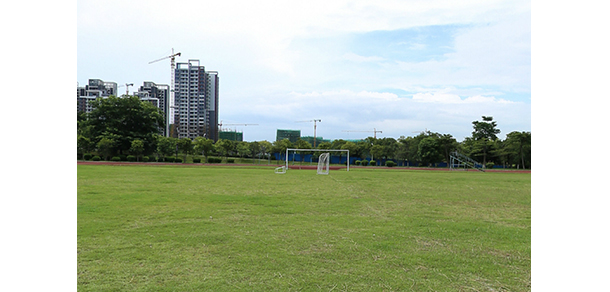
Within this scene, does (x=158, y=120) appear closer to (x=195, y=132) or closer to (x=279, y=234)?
(x=195, y=132)

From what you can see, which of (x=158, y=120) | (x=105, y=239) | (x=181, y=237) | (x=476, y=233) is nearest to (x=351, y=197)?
(x=476, y=233)

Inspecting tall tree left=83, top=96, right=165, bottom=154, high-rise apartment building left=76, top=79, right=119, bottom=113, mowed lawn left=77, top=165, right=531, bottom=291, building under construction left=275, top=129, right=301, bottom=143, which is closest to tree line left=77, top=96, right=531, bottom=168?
tall tree left=83, top=96, right=165, bottom=154

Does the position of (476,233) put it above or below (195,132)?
below

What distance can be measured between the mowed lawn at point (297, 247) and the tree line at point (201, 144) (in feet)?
92.3

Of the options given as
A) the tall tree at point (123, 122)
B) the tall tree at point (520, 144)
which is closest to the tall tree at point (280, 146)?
the tall tree at point (123, 122)

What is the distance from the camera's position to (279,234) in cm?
477

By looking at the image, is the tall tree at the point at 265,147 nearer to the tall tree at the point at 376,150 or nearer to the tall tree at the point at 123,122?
the tall tree at the point at 123,122

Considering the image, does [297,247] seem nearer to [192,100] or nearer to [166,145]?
[166,145]

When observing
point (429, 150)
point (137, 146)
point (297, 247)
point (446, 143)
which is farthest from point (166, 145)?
point (297, 247)

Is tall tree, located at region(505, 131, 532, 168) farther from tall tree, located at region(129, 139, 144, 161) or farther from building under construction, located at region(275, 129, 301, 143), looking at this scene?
tall tree, located at region(129, 139, 144, 161)

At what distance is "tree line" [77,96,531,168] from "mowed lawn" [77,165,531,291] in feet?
92.3

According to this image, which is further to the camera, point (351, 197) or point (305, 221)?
point (351, 197)

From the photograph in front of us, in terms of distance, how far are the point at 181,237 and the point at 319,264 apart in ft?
6.48
